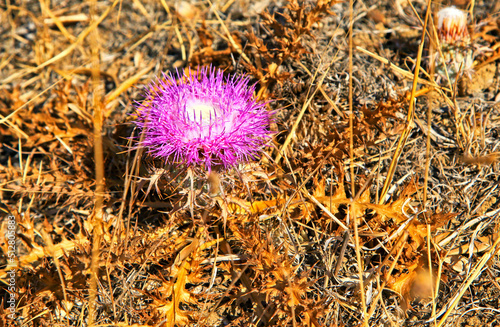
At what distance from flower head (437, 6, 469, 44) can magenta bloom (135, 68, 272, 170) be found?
5.09 ft

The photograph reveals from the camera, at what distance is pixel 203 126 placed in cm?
215

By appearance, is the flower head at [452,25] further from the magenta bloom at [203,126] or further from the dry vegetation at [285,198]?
the magenta bloom at [203,126]

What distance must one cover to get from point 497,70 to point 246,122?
7.02 ft

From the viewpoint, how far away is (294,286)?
6.99ft

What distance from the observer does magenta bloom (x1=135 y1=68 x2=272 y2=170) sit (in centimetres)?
213

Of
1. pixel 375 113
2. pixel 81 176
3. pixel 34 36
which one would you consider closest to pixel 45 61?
pixel 34 36

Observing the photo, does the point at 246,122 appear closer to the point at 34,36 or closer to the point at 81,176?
Answer: the point at 81,176

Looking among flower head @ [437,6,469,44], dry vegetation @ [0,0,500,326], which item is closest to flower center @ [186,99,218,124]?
dry vegetation @ [0,0,500,326]

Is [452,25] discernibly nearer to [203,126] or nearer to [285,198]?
[285,198]

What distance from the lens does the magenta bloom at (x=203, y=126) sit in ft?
7.00

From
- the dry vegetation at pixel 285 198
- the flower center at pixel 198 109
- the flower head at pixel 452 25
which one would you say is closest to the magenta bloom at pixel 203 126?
the flower center at pixel 198 109

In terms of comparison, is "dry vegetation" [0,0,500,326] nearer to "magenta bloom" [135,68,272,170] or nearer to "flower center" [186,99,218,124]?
"magenta bloom" [135,68,272,170]

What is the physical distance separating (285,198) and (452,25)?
177 cm

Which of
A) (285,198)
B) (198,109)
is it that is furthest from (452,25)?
(198,109)
